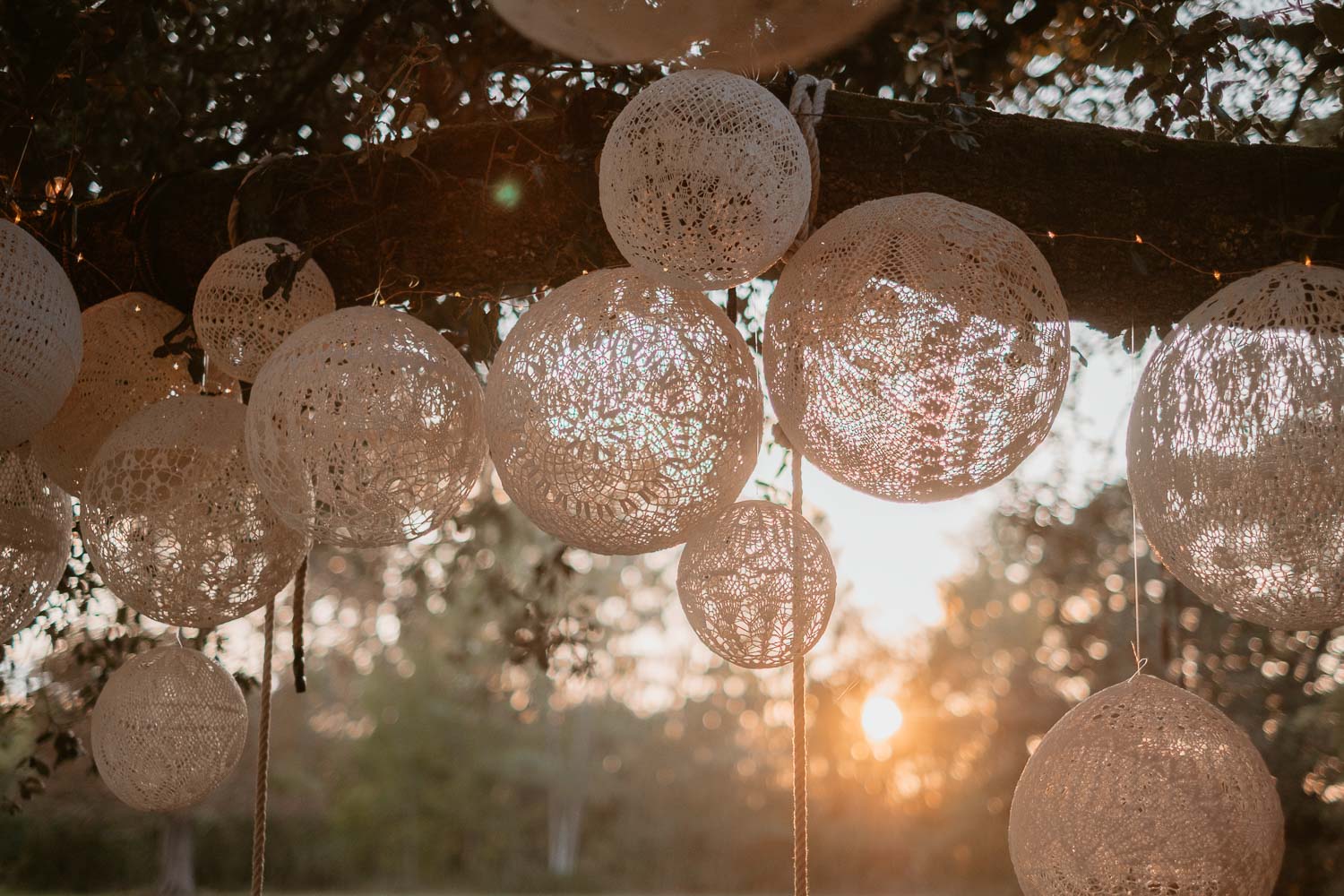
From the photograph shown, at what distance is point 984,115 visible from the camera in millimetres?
1619

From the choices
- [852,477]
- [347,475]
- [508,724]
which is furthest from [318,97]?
[508,724]

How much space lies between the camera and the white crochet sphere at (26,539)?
1784mm

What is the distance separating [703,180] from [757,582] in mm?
523

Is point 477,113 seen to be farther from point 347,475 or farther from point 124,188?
point 347,475

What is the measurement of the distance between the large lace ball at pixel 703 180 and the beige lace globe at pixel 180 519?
70 cm

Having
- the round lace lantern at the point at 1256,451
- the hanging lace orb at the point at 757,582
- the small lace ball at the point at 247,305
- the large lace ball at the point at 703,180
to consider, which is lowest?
the hanging lace orb at the point at 757,582

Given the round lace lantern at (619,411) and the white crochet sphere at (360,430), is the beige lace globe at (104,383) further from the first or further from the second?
the round lace lantern at (619,411)

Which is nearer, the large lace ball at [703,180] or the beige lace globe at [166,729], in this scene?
the large lace ball at [703,180]

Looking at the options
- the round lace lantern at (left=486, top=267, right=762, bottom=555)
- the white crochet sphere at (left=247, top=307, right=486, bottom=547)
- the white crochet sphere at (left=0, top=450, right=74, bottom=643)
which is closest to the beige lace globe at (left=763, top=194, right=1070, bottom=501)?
the round lace lantern at (left=486, top=267, right=762, bottom=555)

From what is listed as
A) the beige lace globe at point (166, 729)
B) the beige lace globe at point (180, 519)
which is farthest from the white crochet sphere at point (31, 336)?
the beige lace globe at point (166, 729)

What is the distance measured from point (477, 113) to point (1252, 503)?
1.59m

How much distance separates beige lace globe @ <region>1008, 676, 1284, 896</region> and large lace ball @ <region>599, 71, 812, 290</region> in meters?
0.78

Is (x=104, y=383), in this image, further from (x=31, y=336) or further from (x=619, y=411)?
(x=619, y=411)

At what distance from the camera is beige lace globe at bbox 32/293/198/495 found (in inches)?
70.8
